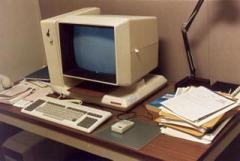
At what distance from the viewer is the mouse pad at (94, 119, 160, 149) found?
1.49m

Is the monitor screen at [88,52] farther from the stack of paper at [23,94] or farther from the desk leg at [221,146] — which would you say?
the desk leg at [221,146]

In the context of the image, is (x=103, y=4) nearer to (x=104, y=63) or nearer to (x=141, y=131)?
(x=104, y=63)

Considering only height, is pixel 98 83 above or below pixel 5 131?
above

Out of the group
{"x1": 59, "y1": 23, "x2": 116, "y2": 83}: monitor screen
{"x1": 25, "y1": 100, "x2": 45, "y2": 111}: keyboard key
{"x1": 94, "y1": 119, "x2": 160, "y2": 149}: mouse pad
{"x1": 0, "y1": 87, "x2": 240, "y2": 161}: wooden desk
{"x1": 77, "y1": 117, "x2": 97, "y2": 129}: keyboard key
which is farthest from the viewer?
{"x1": 25, "y1": 100, "x2": 45, "y2": 111}: keyboard key

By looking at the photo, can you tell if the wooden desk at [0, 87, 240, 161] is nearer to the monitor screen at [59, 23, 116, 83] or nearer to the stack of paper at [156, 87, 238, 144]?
the stack of paper at [156, 87, 238, 144]

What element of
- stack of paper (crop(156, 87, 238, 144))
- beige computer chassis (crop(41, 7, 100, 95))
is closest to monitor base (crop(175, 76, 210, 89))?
stack of paper (crop(156, 87, 238, 144))

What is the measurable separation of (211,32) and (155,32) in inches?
12.0

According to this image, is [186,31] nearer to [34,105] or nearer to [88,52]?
[88,52]

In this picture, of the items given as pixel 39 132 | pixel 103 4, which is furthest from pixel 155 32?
pixel 39 132

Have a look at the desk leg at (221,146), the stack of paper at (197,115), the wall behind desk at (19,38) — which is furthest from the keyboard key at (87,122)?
the wall behind desk at (19,38)

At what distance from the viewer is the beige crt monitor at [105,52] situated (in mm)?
1679

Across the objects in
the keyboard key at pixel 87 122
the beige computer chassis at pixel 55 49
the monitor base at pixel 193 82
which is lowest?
the keyboard key at pixel 87 122

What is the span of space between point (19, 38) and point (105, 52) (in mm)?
1139

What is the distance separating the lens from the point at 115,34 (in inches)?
63.9
